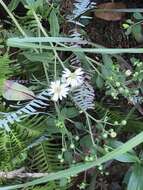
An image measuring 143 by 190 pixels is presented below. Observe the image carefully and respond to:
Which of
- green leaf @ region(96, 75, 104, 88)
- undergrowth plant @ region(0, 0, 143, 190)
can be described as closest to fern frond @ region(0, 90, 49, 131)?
undergrowth plant @ region(0, 0, 143, 190)

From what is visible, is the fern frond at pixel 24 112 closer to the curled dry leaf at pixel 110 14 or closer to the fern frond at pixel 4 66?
the fern frond at pixel 4 66

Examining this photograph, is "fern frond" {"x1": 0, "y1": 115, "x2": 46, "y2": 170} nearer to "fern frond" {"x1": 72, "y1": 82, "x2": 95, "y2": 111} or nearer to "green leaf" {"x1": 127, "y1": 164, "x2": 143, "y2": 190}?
"fern frond" {"x1": 72, "y1": 82, "x2": 95, "y2": 111}

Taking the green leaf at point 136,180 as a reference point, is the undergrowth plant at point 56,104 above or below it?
above

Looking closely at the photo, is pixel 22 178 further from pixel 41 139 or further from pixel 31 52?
pixel 31 52

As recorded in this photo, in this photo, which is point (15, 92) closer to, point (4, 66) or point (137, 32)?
point (4, 66)

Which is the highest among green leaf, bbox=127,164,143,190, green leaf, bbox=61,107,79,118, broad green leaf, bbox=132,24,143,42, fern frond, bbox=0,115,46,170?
broad green leaf, bbox=132,24,143,42

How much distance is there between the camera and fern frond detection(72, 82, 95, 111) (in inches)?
42.5

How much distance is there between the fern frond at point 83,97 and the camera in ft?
3.54

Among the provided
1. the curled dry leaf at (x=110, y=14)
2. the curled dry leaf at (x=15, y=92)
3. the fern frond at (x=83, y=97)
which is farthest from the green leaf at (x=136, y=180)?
the curled dry leaf at (x=110, y=14)

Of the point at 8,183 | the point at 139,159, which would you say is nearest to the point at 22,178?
the point at 8,183

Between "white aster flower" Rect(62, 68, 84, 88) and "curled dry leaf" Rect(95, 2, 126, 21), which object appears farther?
"curled dry leaf" Rect(95, 2, 126, 21)

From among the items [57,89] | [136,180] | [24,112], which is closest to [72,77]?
[57,89]

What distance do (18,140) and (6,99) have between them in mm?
105

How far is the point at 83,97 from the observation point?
3.57ft
